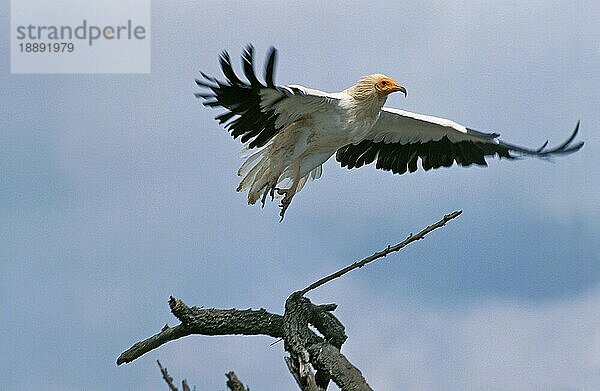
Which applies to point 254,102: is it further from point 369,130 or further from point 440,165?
point 440,165

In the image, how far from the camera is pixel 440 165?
983 centimetres

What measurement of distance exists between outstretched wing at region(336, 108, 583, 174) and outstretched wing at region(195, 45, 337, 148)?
1264mm

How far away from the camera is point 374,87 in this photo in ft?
29.5

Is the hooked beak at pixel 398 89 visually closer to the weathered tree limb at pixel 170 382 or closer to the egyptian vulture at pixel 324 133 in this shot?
the egyptian vulture at pixel 324 133

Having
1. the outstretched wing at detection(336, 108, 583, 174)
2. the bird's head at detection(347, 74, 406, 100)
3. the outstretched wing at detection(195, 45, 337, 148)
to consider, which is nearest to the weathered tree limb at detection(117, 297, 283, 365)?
the outstretched wing at detection(195, 45, 337, 148)

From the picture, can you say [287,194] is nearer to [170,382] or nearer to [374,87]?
[374,87]

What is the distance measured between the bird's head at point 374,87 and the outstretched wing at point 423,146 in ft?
1.71

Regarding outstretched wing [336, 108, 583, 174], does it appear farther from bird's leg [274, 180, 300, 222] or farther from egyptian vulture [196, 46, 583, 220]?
bird's leg [274, 180, 300, 222]

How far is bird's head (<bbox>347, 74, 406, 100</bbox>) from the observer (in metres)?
→ 8.94

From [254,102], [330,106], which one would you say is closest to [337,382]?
[254,102]

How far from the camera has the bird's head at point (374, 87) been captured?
8.94 meters

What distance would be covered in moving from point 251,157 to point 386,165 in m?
1.61

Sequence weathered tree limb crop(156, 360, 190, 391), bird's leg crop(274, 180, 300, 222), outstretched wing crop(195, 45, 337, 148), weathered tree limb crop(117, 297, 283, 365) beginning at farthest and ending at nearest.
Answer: bird's leg crop(274, 180, 300, 222) → outstretched wing crop(195, 45, 337, 148) → weathered tree limb crop(117, 297, 283, 365) → weathered tree limb crop(156, 360, 190, 391)

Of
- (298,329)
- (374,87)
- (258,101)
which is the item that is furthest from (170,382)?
(374,87)
